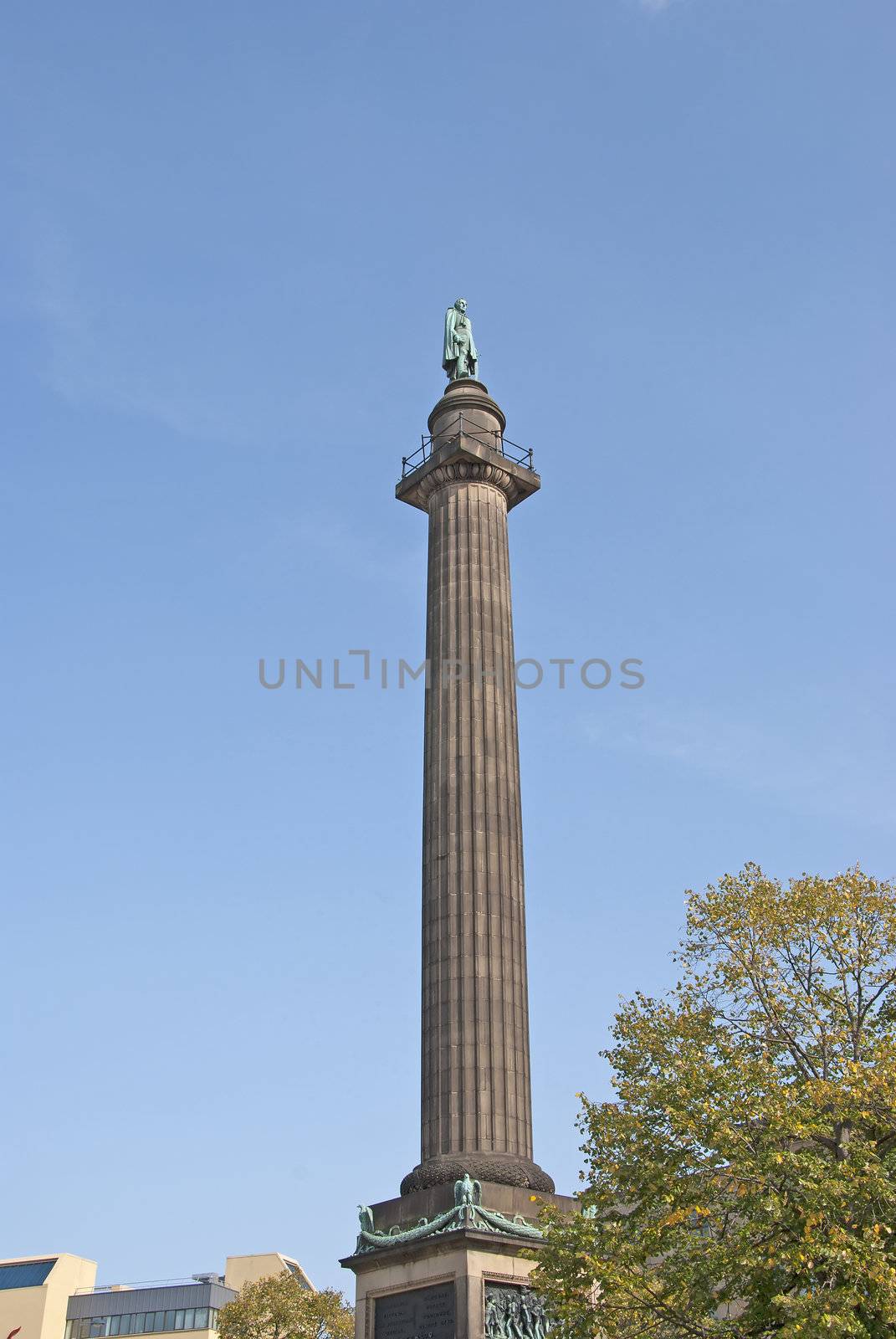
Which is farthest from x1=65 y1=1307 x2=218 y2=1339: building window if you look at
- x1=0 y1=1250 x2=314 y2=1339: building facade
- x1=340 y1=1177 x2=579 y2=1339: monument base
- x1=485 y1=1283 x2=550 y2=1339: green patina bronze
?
x1=485 y1=1283 x2=550 y2=1339: green patina bronze

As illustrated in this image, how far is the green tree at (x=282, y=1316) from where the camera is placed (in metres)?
53.3

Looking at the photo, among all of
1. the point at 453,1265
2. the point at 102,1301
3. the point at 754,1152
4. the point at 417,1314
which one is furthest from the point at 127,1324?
the point at 754,1152

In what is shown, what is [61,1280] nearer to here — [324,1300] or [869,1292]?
[324,1300]

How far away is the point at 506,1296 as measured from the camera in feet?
93.9

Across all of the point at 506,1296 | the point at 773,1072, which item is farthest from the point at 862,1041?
the point at 506,1296

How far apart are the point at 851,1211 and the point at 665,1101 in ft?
12.1

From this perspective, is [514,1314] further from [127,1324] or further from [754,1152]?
[127,1324]

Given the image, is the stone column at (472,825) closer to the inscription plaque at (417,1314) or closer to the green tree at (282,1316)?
the inscription plaque at (417,1314)

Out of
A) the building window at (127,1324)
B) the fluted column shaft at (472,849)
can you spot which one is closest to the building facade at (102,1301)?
the building window at (127,1324)

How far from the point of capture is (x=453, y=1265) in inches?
1128

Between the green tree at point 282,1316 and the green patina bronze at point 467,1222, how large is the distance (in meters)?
26.6

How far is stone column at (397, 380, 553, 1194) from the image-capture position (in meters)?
31.8

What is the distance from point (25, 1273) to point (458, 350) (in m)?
74.5

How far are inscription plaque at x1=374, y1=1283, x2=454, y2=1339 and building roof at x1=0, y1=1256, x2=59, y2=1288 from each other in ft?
226
